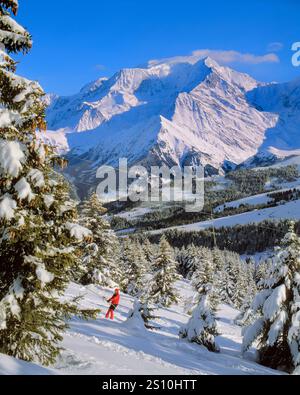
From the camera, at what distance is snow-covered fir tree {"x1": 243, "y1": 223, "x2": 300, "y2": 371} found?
18594 millimetres

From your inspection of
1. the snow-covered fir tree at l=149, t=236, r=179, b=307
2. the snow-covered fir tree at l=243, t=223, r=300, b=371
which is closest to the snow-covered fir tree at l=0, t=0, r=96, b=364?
the snow-covered fir tree at l=243, t=223, r=300, b=371

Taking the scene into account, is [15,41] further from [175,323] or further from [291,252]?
[175,323]

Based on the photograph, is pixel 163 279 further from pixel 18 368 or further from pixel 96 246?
pixel 18 368

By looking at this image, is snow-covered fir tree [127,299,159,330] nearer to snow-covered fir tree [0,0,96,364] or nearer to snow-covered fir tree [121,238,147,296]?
snow-covered fir tree [0,0,96,364]

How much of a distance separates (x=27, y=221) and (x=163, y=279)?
40.8 meters

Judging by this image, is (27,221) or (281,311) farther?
(281,311)

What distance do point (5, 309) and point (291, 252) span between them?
14.0 m

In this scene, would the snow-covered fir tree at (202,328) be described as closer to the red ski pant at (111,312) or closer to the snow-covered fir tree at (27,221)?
the red ski pant at (111,312)

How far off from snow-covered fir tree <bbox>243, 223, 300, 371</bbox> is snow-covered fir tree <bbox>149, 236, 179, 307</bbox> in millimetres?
28599

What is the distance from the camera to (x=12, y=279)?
10.1 metres

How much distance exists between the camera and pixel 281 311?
18.9 meters

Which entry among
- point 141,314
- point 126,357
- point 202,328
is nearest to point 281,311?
point 202,328
